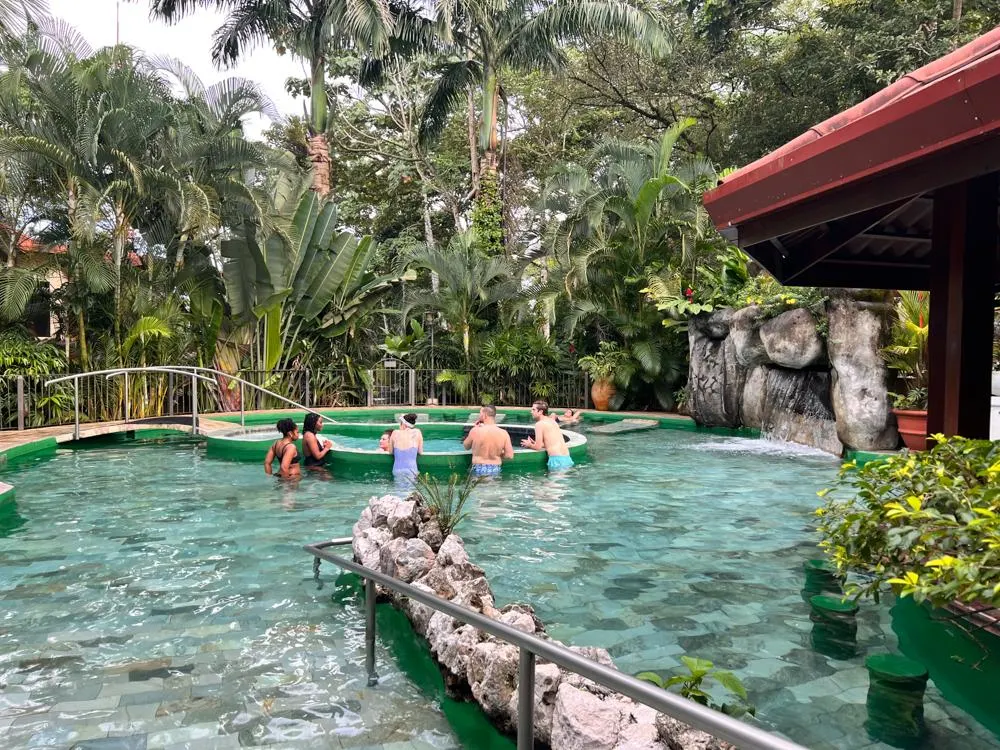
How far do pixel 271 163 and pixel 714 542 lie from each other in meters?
14.7

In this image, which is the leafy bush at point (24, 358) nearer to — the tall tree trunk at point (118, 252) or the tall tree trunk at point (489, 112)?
the tall tree trunk at point (118, 252)

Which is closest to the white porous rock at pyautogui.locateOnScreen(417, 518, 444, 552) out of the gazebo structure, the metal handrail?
the metal handrail

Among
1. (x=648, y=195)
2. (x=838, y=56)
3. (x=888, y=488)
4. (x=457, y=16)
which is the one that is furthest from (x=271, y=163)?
(x=888, y=488)

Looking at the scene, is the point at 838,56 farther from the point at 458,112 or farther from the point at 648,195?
the point at 458,112

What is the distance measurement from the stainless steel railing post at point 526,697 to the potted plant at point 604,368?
16.4 metres

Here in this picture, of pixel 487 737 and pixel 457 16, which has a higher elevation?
pixel 457 16

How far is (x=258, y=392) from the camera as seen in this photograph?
17953 mm

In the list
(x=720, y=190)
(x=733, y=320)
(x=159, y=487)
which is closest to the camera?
(x=720, y=190)

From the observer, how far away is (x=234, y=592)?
5480 mm

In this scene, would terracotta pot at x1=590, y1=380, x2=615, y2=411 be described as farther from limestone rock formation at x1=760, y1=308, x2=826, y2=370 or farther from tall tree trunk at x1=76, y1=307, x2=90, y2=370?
tall tree trunk at x1=76, y1=307, x2=90, y2=370

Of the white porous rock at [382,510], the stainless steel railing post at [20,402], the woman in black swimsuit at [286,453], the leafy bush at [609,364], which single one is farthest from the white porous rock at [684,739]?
the leafy bush at [609,364]

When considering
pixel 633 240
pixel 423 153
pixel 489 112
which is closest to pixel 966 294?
pixel 633 240

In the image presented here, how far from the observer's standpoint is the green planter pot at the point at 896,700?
326cm

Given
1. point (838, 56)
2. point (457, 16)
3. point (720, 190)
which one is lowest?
point (720, 190)
